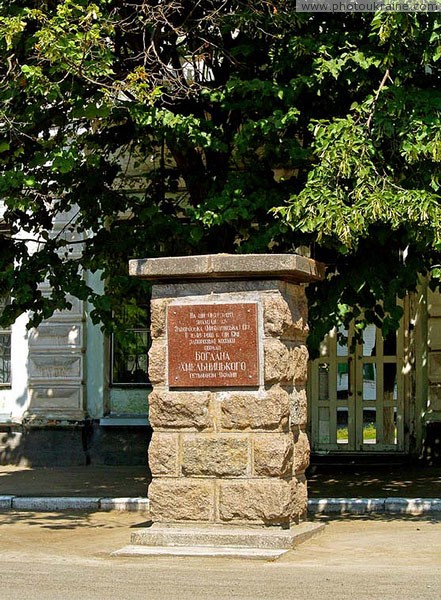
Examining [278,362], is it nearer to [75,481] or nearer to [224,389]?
[224,389]

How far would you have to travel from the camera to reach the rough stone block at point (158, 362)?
10898 millimetres

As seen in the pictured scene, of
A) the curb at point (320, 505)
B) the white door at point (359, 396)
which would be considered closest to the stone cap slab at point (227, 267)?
the curb at point (320, 505)

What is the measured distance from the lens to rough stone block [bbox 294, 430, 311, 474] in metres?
11.0

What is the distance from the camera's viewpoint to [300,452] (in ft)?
36.5

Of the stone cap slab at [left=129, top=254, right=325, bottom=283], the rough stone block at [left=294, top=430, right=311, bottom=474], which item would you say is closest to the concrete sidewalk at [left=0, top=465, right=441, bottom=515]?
the rough stone block at [left=294, top=430, right=311, bottom=474]

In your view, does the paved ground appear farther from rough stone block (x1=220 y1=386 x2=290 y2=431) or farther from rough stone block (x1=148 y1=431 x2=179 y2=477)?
rough stone block (x1=220 y1=386 x2=290 y2=431)

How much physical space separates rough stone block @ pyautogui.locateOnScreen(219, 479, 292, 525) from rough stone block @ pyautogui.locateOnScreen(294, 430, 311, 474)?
39 centimetres

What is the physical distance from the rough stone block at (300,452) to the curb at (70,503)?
3.10 meters

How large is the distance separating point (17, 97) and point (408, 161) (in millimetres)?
3922

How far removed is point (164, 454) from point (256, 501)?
87 cm

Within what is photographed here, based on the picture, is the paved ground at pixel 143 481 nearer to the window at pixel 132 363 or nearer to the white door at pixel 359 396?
the white door at pixel 359 396

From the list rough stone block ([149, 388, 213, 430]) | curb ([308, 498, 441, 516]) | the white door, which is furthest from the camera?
the white door

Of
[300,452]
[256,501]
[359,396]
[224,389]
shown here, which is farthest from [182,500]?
[359,396]

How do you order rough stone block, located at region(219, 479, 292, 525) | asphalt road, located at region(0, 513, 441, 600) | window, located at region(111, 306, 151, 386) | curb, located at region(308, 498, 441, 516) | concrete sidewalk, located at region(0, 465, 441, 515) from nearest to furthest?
1. asphalt road, located at region(0, 513, 441, 600)
2. rough stone block, located at region(219, 479, 292, 525)
3. curb, located at region(308, 498, 441, 516)
4. concrete sidewalk, located at region(0, 465, 441, 515)
5. window, located at region(111, 306, 151, 386)
